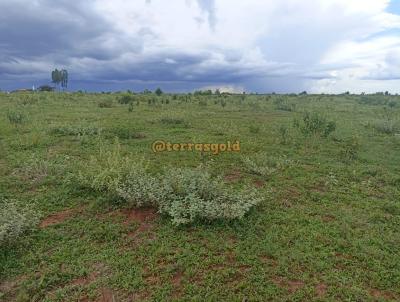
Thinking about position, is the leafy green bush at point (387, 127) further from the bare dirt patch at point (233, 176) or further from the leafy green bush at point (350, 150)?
the bare dirt patch at point (233, 176)

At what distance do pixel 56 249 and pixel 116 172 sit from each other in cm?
163

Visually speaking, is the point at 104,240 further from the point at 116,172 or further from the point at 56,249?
the point at 116,172

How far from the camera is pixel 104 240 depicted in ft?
15.5

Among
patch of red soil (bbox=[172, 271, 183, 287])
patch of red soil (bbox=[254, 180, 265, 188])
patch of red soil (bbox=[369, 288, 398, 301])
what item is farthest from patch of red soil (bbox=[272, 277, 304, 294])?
patch of red soil (bbox=[254, 180, 265, 188])

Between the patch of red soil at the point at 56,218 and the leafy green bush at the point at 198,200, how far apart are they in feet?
4.22

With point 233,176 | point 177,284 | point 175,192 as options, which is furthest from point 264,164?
point 177,284

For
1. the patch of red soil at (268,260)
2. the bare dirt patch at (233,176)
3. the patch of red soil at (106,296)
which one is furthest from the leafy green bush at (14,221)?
the bare dirt patch at (233,176)

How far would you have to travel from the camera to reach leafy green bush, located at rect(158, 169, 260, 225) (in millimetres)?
4918

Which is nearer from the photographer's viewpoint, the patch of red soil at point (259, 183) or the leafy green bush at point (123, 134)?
the patch of red soil at point (259, 183)

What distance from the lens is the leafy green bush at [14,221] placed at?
450 cm

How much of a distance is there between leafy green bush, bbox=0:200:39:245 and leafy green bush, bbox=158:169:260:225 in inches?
66.3

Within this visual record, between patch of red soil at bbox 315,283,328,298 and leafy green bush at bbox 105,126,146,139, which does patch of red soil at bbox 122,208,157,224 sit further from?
leafy green bush at bbox 105,126,146,139

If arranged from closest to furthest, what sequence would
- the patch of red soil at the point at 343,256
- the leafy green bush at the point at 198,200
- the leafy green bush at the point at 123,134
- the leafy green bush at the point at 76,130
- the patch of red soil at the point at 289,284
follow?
the patch of red soil at the point at 289,284 → the patch of red soil at the point at 343,256 → the leafy green bush at the point at 198,200 → the leafy green bush at the point at 123,134 → the leafy green bush at the point at 76,130

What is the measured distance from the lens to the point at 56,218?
5270 mm
